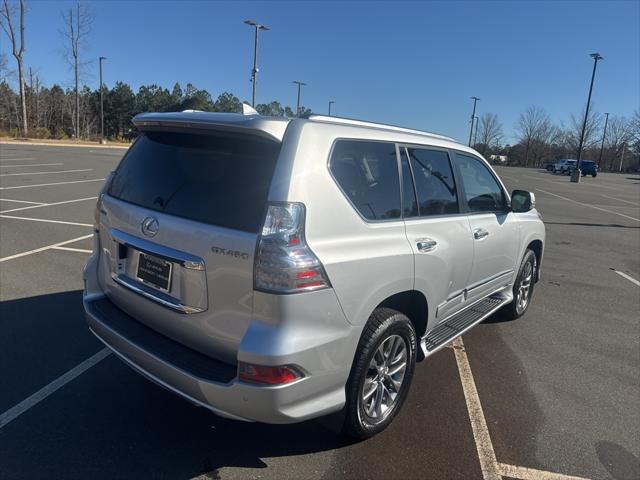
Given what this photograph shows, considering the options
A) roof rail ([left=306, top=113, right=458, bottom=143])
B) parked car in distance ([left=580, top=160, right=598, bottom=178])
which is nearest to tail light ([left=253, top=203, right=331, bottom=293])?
roof rail ([left=306, top=113, right=458, bottom=143])

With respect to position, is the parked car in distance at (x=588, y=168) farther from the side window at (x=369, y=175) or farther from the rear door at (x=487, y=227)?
the side window at (x=369, y=175)

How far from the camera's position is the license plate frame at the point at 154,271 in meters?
2.62

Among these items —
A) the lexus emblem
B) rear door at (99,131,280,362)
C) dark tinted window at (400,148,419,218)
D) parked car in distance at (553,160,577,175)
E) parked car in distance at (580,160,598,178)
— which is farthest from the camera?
parked car in distance at (553,160,577,175)

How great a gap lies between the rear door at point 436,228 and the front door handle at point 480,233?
125mm

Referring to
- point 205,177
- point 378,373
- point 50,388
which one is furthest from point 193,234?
point 50,388

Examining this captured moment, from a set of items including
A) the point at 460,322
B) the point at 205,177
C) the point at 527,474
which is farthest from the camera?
the point at 460,322

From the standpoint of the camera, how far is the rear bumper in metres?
2.27

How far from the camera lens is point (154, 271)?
8.86ft

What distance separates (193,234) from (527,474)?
7.76 feet

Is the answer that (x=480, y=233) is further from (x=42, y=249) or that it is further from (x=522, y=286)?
(x=42, y=249)

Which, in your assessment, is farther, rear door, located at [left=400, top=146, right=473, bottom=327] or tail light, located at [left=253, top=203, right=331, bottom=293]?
rear door, located at [left=400, top=146, right=473, bottom=327]

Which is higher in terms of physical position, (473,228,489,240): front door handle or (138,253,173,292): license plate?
(473,228,489,240): front door handle

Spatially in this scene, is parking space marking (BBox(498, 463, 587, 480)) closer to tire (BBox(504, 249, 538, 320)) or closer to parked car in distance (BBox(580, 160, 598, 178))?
tire (BBox(504, 249, 538, 320))

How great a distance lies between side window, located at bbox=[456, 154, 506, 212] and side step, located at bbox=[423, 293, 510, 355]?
0.89 metres
